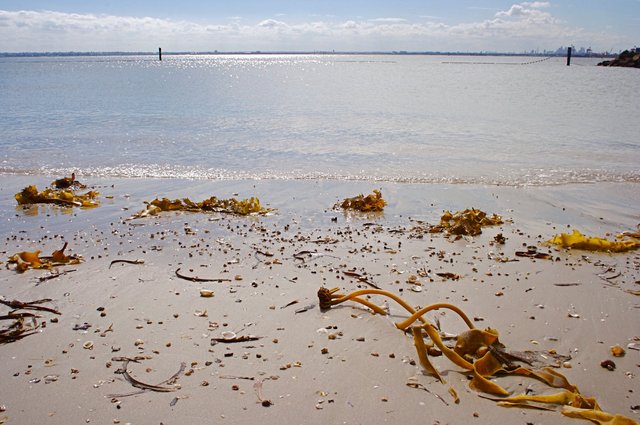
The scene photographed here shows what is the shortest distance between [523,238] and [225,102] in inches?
989

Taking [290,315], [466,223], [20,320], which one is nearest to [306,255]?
[290,315]

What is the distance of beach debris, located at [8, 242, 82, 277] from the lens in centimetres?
527

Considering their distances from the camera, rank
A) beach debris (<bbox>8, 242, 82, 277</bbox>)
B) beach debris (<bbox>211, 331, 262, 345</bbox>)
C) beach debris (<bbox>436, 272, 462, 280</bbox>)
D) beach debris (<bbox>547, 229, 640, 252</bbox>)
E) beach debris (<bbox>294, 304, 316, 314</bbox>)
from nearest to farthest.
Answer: beach debris (<bbox>211, 331, 262, 345</bbox>) < beach debris (<bbox>294, 304, 316, 314</bbox>) < beach debris (<bbox>436, 272, 462, 280</bbox>) < beach debris (<bbox>8, 242, 82, 277</bbox>) < beach debris (<bbox>547, 229, 640, 252</bbox>)

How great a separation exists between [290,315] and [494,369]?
1664 millimetres

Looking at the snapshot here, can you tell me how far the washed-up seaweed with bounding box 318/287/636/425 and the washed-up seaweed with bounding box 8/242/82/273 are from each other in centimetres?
359

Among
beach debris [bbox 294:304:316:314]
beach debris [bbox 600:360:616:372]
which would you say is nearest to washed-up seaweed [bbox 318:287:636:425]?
beach debris [bbox 600:360:616:372]

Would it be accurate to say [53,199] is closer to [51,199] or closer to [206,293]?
[51,199]

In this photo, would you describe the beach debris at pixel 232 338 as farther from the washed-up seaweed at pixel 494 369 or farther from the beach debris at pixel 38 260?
the beach debris at pixel 38 260

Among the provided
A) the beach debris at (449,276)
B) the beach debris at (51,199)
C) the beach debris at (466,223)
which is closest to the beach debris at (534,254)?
the beach debris at (466,223)

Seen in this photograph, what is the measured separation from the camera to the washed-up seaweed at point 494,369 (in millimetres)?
3096

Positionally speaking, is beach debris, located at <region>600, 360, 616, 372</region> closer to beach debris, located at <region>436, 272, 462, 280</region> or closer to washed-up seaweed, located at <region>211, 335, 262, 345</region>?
beach debris, located at <region>436, 272, 462, 280</region>

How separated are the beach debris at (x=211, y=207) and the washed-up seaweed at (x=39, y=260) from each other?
6.50ft

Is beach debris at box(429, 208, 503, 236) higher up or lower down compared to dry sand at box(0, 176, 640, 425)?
higher up

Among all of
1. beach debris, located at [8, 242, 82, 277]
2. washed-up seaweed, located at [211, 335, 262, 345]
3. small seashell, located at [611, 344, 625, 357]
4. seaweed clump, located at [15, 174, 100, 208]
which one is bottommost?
washed-up seaweed, located at [211, 335, 262, 345]
